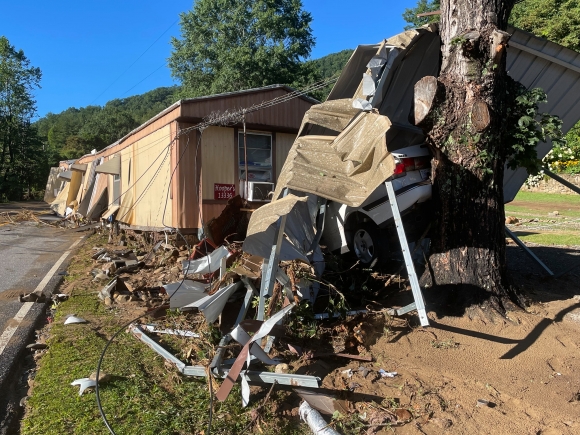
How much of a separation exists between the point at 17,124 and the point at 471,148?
48437 mm

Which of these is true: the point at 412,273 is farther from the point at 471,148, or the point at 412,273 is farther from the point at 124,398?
the point at 124,398

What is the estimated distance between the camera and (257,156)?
11.4 metres

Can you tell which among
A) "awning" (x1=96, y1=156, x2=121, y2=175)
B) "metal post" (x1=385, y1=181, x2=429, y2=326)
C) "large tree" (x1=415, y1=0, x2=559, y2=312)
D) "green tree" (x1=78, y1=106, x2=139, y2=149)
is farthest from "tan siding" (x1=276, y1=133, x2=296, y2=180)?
"green tree" (x1=78, y1=106, x2=139, y2=149)

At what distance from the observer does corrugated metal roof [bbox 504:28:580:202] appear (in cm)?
643

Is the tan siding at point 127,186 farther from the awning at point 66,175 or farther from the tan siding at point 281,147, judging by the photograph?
the awning at point 66,175

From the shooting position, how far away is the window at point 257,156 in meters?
11.2

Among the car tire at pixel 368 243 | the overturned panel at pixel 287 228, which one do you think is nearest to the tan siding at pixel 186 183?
the car tire at pixel 368 243

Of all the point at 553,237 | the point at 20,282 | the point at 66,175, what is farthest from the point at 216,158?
the point at 66,175

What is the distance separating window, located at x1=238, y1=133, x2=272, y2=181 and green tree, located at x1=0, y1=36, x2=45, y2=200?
126 ft

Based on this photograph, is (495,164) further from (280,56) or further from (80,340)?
(280,56)

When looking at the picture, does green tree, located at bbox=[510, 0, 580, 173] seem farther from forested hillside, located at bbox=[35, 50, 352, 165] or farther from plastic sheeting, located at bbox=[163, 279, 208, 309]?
plastic sheeting, located at bbox=[163, 279, 208, 309]

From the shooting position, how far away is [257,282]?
525 cm

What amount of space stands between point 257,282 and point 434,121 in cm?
263

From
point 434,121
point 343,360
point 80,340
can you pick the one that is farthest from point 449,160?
point 80,340
